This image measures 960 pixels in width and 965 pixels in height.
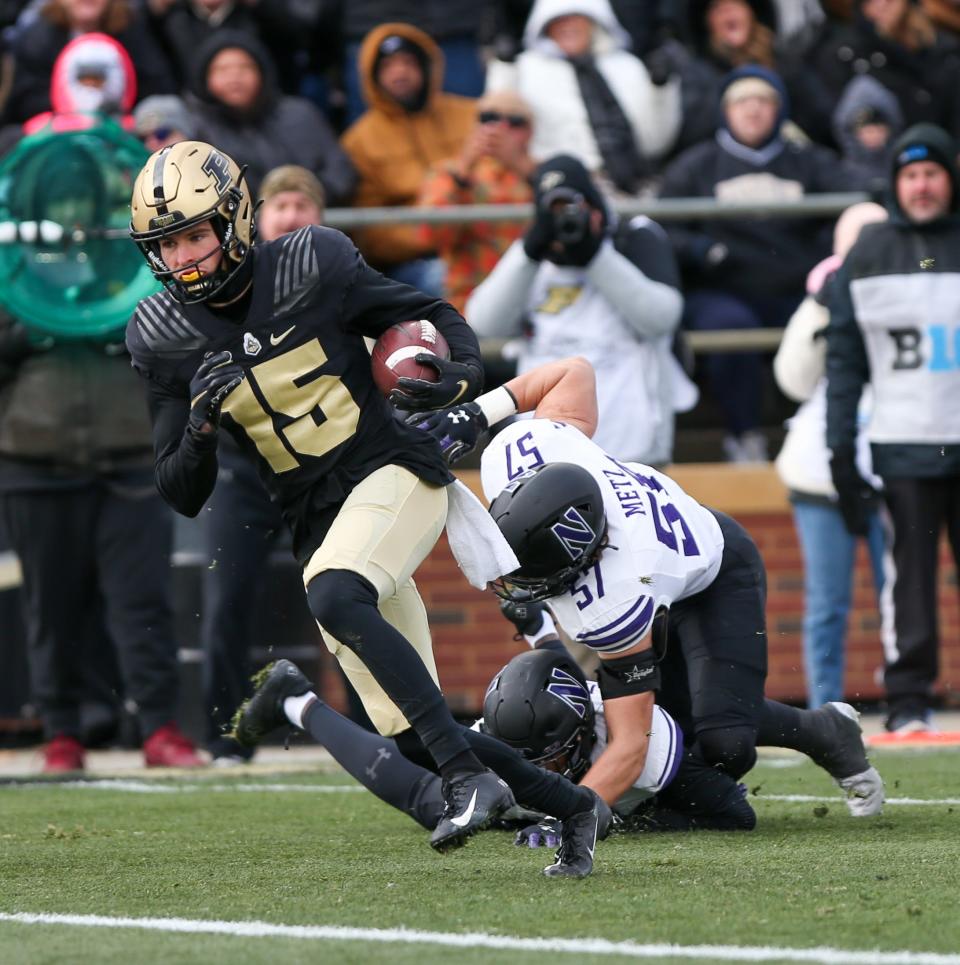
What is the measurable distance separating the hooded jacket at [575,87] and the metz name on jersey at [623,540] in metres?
4.15

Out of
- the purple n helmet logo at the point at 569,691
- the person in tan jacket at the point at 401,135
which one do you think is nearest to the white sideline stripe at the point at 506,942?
the purple n helmet logo at the point at 569,691

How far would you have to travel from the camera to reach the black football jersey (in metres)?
4.86

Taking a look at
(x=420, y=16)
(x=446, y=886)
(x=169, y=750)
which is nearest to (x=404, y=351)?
(x=446, y=886)

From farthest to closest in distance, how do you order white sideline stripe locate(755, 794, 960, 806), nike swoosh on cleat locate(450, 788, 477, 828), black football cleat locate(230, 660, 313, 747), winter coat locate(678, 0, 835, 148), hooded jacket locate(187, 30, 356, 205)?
winter coat locate(678, 0, 835, 148) → hooded jacket locate(187, 30, 356, 205) → white sideline stripe locate(755, 794, 960, 806) → black football cleat locate(230, 660, 313, 747) → nike swoosh on cleat locate(450, 788, 477, 828)

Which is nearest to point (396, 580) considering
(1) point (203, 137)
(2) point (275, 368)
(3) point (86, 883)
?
(2) point (275, 368)

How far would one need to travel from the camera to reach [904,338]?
25.2ft

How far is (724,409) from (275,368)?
5204 mm

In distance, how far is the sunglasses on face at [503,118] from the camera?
28.6ft

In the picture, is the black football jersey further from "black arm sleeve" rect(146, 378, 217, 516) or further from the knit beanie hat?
the knit beanie hat

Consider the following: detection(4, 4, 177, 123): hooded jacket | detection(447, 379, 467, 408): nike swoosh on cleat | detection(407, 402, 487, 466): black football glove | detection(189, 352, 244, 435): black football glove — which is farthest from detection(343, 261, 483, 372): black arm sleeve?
detection(4, 4, 177, 123): hooded jacket

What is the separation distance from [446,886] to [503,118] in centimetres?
496

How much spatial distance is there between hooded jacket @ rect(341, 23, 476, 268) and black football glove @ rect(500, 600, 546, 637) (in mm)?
3862

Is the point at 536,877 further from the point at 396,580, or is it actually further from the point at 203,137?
the point at 203,137

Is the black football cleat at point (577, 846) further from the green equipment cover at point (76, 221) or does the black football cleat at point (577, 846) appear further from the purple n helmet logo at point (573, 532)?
the green equipment cover at point (76, 221)
